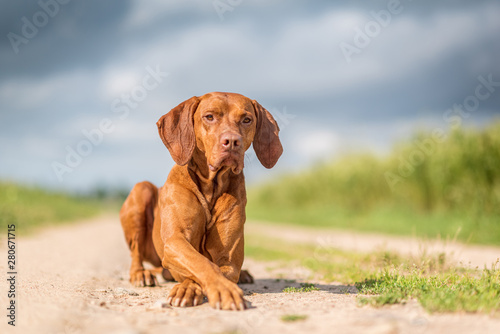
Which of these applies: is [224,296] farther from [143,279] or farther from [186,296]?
[143,279]

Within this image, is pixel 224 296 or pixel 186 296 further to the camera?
pixel 186 296

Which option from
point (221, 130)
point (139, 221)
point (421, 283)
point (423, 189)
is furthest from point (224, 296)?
point (423, 189)

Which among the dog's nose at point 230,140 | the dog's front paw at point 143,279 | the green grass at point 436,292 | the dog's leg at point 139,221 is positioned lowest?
the dog's front paw at point 143,279

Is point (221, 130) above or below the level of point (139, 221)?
above

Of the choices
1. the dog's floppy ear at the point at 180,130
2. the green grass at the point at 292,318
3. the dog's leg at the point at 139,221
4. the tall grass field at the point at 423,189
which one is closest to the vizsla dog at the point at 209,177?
the dog's floppy ear at the point at 180,130

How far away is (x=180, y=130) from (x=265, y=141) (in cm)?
87

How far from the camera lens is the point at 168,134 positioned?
14.6ft

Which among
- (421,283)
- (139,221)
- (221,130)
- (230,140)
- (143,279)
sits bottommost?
(143,279)

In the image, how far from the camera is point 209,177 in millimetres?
4434

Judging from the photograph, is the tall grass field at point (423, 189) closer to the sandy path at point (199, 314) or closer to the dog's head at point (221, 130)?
the dog's head at point (221, 130)

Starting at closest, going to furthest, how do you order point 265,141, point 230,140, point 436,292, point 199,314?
point 199,314
point 436,292
point 230,140
point 265,141

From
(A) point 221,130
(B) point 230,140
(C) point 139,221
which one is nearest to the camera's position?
(B) point 230,140

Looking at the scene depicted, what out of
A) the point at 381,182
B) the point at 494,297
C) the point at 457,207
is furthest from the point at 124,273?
the point at 381,182

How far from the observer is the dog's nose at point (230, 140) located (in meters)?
3.98
